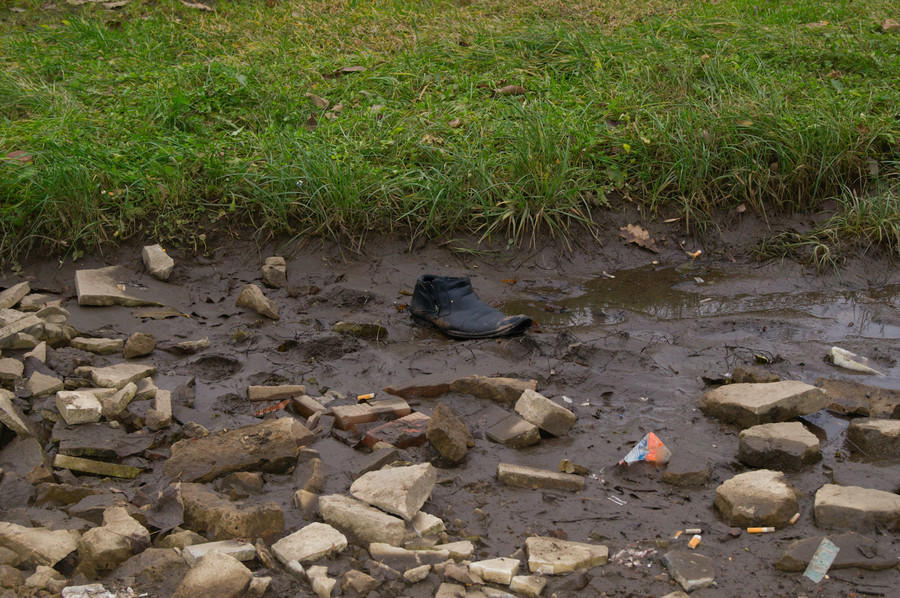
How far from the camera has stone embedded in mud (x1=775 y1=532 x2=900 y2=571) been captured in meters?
2.07

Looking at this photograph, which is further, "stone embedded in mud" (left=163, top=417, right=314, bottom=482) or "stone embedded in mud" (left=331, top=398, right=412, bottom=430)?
"stone embedded in mud" (left=331, top=398, right=412, bottom=430)

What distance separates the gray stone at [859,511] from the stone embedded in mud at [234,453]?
1.79 metres

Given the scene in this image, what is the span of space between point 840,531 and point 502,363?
1610mm

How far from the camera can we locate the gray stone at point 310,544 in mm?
2076

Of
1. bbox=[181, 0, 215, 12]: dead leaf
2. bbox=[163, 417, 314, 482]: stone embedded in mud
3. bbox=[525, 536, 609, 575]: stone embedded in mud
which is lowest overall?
bbox=[163, 417, 314, 482]: stone embedded in mud

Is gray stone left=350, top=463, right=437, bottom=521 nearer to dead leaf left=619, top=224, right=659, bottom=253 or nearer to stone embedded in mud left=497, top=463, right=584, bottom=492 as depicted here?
stone embedded in mud left=497, top=463, right=584, bottom=492

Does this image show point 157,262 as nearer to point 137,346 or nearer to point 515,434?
point 137,346

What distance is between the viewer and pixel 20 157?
4.67m

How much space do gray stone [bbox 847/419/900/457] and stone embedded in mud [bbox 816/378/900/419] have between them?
178 millimetres

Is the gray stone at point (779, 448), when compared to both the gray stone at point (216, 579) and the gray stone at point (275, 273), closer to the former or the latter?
the gray stone at point (216, 579)

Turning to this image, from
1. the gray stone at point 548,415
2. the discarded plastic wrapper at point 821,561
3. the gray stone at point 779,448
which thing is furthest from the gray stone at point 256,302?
the discarded plastic wrapper at point 821,561

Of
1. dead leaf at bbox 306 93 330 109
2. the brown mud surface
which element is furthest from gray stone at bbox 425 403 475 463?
dead leaf at bbox 306 93 330 109

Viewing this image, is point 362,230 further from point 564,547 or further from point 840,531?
point 840,531

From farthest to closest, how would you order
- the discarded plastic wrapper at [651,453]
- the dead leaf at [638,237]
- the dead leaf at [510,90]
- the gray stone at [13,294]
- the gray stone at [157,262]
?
the dead leaf at [510,90]
the dead leaf at [638,237]
the gray stone at [157,262]
the gray stone at [13,294]
the discarded plastic wrapper at [651,453]
